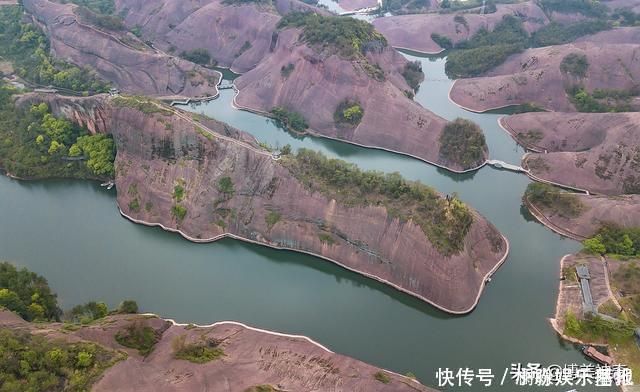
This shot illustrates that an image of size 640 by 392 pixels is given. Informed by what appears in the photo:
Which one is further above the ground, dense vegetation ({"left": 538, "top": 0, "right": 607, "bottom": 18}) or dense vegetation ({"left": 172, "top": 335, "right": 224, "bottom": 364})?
dense vegetation ({"left": 538, "top": 0, "right": 607, "bottom": 18})

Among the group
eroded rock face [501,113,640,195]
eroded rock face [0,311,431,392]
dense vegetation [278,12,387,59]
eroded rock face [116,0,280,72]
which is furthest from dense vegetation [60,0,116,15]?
eroded rock face [0,311,431,392]

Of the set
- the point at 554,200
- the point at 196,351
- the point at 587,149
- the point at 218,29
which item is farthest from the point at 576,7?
the point at 196,351

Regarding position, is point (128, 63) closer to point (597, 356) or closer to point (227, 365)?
point (227, 365)

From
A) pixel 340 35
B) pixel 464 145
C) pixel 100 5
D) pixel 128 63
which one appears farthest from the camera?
pixel 100 5

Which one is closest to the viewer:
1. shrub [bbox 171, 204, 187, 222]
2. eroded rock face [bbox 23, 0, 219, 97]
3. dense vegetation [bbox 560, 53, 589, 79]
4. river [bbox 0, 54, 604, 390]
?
river [bbox 0, 54, 604, 390]

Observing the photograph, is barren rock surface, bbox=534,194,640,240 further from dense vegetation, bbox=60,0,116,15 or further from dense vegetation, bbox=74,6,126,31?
dense vegetation, bbox=60,0,116,15
